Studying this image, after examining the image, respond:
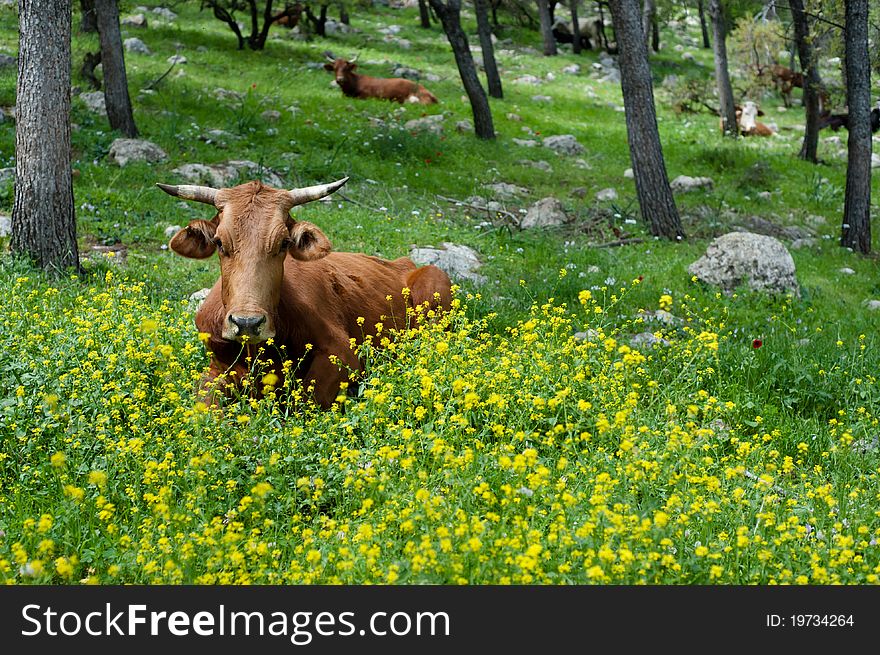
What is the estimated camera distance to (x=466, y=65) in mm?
18922

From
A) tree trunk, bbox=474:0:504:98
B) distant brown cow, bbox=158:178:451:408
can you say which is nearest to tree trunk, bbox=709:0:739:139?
tree trunk, bbox=474:0:504:98

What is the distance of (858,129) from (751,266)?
17.7 feet

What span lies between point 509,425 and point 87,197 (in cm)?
873

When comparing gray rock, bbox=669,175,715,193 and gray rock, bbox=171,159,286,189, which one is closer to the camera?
gray rock, bbox=171,159,286,189

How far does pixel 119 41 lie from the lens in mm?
15008

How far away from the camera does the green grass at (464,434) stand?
4.03m

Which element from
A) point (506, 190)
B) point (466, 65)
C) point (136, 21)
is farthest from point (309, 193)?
point (136, 21)

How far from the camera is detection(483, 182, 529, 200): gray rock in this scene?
1552 cm

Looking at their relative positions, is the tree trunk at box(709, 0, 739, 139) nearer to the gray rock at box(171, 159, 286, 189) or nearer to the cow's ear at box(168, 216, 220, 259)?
the gray rock at box(171, 159, 286, 189)

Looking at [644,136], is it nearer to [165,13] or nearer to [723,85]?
[723,85]

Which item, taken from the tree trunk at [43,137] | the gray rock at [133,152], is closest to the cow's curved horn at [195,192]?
the tree trunk at [43,137]

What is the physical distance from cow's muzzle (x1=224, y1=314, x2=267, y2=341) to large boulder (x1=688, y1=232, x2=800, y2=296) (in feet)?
21.7

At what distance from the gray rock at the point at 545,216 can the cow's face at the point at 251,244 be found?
23.2 feet

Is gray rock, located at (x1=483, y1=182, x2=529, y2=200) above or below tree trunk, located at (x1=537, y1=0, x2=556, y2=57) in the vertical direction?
below
